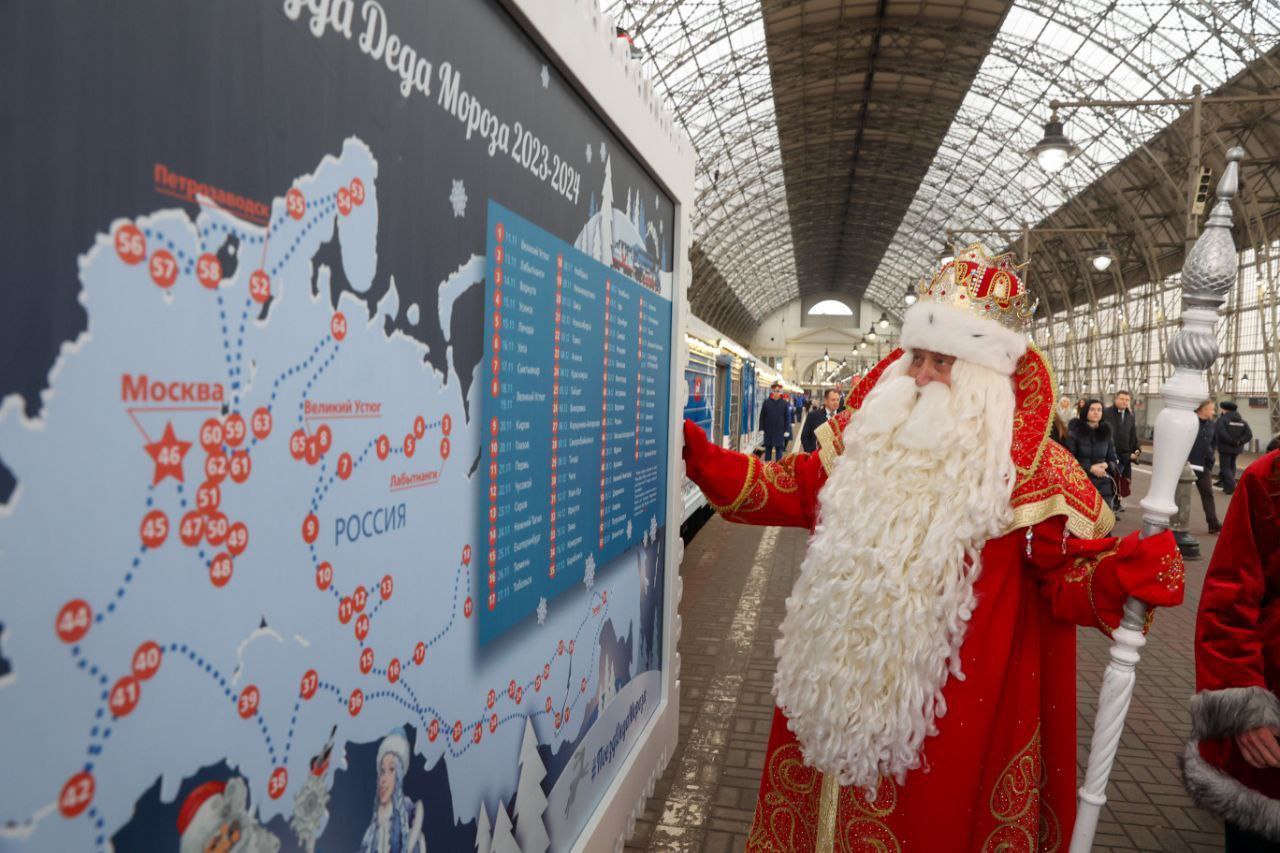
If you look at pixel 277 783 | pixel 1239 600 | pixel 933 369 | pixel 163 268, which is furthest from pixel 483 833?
pixel 1239 600

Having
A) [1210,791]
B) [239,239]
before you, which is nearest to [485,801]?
[239,239]

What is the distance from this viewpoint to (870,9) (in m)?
21.1

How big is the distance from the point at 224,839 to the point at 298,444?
0.56 m

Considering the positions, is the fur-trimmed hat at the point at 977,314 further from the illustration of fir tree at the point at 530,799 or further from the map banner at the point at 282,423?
the illustration of fir tree at the point at 530,799

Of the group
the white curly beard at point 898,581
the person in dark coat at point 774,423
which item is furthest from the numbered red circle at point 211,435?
the person in dark coat at point 774,423

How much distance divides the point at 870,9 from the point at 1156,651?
20.0 metres

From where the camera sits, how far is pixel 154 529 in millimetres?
956

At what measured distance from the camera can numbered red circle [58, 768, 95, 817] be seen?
859 millimetres

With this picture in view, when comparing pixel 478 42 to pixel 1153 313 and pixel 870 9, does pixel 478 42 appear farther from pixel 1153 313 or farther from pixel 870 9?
pixel 1153 313

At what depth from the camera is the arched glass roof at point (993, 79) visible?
18953 mm

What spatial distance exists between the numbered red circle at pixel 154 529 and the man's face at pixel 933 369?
7.15 feet

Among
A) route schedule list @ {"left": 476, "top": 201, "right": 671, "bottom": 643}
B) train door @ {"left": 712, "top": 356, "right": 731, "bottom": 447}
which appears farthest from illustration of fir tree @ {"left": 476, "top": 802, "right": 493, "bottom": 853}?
train door @ {"left": 712, "top": 356, "right": 731, "bottom": 447}

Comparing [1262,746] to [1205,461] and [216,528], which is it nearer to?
[216,528]

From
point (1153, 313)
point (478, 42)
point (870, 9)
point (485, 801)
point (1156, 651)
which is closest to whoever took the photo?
point (478, 42)
